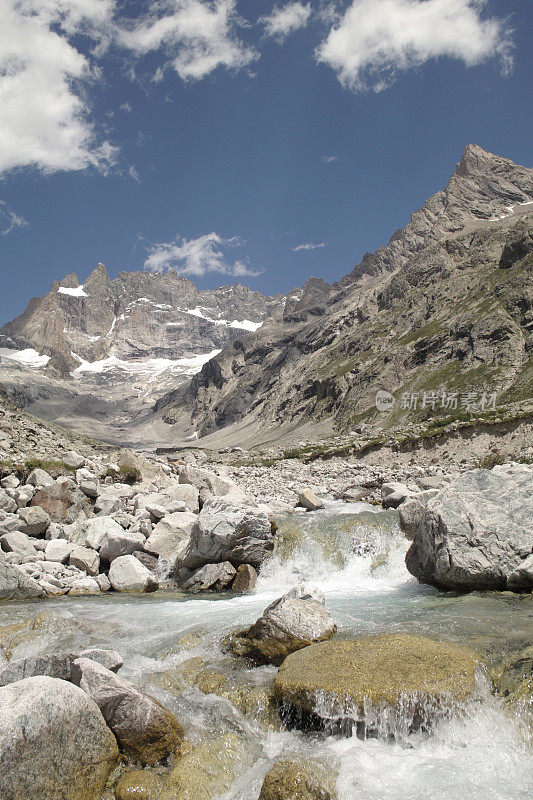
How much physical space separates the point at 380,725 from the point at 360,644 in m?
1.66

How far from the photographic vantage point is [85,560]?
15.5 metres

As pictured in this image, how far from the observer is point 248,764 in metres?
6.05

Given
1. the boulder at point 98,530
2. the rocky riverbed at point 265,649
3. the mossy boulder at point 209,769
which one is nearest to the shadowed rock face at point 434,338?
the rocky riverbed at point 265,649

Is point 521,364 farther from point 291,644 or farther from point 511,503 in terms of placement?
point 291,644

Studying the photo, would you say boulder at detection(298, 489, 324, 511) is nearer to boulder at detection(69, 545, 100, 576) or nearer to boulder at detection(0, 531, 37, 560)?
boulder at detection(69, 545, 100, 576)

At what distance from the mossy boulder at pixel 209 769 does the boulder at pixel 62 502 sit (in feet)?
47.1

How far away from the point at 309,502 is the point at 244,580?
344 inches

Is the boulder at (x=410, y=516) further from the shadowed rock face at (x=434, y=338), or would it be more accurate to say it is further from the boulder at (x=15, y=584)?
the shadowed rock face at (x=434, y=338)

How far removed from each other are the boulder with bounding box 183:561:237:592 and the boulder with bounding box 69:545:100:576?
3203 mm

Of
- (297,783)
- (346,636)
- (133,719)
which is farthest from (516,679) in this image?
(133,719)

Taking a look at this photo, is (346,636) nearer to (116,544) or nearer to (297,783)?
(297,783)

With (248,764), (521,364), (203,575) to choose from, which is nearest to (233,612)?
(203,575)

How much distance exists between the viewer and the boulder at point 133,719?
5898 millimetres

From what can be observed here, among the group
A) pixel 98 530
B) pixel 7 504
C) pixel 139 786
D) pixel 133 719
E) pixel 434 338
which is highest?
pixel 434 338
